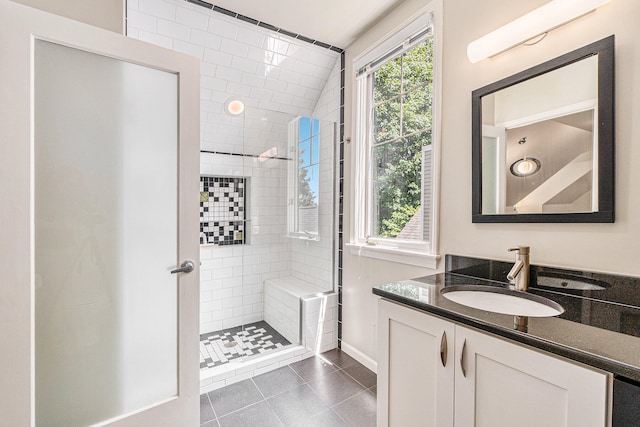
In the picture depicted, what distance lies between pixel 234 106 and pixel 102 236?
65.5 inches

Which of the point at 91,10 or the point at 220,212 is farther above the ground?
the point at 91,10

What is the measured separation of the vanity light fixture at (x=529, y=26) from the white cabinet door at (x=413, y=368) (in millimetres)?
1262

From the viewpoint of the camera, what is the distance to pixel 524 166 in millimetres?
1320

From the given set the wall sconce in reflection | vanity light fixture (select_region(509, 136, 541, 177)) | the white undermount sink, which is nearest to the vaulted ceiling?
the wall sconce in reflection

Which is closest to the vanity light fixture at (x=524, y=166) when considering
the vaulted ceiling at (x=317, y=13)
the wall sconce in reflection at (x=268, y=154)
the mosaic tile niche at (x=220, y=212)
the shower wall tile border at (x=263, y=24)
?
the vaulted ceiling at (x=317, y=13)

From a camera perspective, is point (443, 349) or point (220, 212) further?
point (220, 212)

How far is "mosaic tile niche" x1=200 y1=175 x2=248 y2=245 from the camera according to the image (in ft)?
9.41

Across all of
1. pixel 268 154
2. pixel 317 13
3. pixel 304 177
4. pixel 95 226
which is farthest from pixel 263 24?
pixel 95 226

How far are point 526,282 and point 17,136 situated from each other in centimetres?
217

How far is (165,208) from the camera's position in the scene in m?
1.47

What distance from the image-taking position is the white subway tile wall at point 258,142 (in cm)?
230

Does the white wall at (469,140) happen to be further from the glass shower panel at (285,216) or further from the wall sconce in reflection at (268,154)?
the wall sconce in reflection at (268,154)

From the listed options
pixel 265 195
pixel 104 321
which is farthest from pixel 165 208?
pixel 265 195

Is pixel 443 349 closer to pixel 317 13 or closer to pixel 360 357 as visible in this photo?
pixel 360 357
